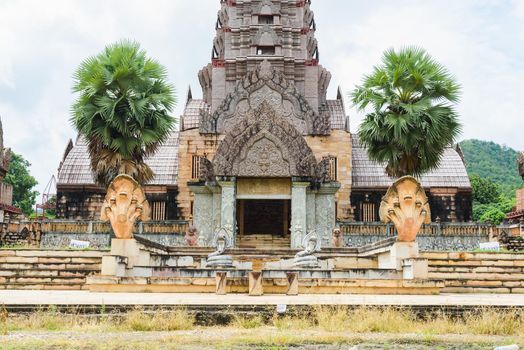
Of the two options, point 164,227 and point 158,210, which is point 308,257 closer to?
point 164,227

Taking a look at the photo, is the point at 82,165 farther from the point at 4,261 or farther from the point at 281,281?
the point at 281,281

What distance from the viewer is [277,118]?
2539cm

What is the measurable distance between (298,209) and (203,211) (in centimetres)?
406

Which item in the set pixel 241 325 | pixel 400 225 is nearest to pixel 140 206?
pixel 400 225

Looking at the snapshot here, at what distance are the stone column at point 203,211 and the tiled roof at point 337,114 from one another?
1219 centimetres

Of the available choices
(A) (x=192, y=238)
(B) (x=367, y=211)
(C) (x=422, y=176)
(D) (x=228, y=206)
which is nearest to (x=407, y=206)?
(A) (x=192, y=238)

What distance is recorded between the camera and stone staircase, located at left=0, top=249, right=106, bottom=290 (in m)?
14.9

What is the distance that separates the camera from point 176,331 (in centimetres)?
815

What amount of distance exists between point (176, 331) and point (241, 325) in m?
0.90

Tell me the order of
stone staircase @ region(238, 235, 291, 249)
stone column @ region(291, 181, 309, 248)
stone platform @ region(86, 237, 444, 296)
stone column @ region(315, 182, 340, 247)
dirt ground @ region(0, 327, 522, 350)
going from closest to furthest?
dirt ground @ region(0, 327, 522, 350), stone platform @ region(86, 237, 444, 296), stone column @ region(291, 181, 309, 248), stone column @ region(315, 182, 340, 247), stone staircase @ region(238, 235, 291, 249)

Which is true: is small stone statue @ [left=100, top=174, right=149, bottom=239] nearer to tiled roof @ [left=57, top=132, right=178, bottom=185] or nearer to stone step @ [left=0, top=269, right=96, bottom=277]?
stone step @ [left=0, top=269, right=96, bottom=277]

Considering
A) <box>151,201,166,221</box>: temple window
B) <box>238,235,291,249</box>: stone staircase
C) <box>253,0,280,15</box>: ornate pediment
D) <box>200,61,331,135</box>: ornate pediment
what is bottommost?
<box>238,235,291,249</box>: stone staircase

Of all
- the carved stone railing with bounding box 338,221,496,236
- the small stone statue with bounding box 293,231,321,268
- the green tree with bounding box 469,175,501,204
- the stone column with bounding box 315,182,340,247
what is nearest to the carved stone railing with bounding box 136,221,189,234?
the stone column with bounding box 315,182,340,247

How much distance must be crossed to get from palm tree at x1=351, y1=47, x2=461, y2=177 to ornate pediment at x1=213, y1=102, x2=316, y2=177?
8.61 feet
